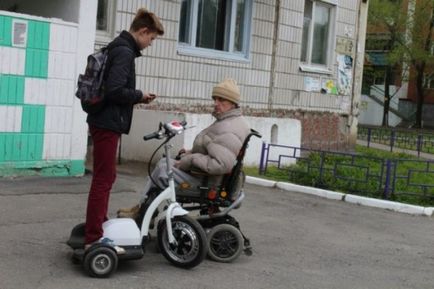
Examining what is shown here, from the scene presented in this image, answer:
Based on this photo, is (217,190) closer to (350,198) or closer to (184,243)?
(184,243)

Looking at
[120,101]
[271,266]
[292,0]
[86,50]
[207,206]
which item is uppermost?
[292,0]

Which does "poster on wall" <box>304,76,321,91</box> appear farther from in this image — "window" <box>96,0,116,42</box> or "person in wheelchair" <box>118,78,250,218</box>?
"person in wheelchair" <box>118,78,250,218</box>

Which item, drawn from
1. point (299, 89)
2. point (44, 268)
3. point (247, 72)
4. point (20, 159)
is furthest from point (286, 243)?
point (299, 89)

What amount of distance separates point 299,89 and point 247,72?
2.10 meters

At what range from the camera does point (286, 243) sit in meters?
6.94

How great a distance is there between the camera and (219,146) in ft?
18.7

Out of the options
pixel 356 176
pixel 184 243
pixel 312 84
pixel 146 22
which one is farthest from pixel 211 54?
pixel 184 243

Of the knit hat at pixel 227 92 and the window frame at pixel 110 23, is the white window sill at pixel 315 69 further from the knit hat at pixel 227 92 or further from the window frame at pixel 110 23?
the knit hat at pixel 227 92

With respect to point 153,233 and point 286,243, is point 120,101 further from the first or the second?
point 286,243

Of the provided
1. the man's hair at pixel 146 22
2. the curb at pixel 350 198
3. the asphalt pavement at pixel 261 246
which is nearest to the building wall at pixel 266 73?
the curb at pixel 350 198

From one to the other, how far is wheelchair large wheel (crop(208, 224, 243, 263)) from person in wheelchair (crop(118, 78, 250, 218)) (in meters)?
0.38

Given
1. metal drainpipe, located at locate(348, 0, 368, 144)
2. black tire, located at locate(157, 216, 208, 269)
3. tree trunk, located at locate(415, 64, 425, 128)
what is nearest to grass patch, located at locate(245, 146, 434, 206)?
metal drainpipe, located at locate(348, 0, 368, 144)

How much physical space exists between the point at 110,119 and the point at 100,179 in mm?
483

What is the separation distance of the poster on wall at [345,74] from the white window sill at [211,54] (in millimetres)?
3955
